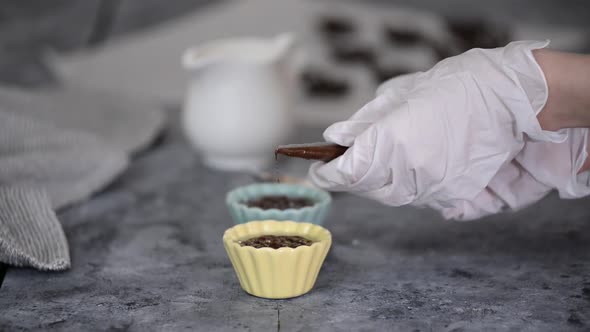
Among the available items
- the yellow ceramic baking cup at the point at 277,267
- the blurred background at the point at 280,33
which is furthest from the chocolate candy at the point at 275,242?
the blurred background at the point at 280,33

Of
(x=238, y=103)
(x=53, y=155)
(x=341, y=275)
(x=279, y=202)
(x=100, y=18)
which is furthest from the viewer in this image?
(x=100, y=18)

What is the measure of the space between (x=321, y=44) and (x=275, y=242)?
1.57m

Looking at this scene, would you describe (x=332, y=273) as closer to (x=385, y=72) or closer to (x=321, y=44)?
(x=385, y=72)

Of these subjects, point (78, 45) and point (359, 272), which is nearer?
point (359, 272)

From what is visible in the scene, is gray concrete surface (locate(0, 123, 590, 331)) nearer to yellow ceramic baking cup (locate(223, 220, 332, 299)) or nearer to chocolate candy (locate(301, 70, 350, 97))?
yellow ceramic baking cup (locate(223, 220, 332, 299))

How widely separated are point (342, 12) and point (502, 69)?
158 centimetres

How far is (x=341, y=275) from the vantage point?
3.40 feet

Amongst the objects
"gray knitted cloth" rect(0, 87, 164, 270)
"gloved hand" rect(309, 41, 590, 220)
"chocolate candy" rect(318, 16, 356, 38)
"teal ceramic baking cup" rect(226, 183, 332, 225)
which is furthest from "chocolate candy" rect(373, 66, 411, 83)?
"gloved hand" rect(309, 41, 590, 220)

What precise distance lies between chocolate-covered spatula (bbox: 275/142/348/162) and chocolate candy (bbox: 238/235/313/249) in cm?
11

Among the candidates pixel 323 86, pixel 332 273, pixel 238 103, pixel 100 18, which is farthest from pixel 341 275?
pixel 100 18

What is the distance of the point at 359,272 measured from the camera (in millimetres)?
1050

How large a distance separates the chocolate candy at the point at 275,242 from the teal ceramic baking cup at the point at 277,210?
123mm

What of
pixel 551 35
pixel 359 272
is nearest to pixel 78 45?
pixel 551 35

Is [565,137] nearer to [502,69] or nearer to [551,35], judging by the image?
[502,69]
